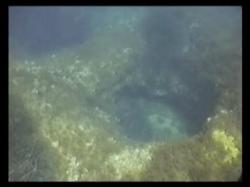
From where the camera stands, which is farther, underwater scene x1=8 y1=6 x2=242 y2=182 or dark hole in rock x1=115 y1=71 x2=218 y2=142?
dark hole in rock x1=115 y1=71 x2=218 y2=142

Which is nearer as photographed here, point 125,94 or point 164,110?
point 164,110

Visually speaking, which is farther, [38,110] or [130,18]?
[130,18]

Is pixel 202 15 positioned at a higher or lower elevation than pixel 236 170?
higher

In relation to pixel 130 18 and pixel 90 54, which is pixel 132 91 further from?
pixel 130 18

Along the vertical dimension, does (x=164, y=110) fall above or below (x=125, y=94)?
below

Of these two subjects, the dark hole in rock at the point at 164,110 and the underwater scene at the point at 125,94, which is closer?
the underwater scene at the point at 125,94
